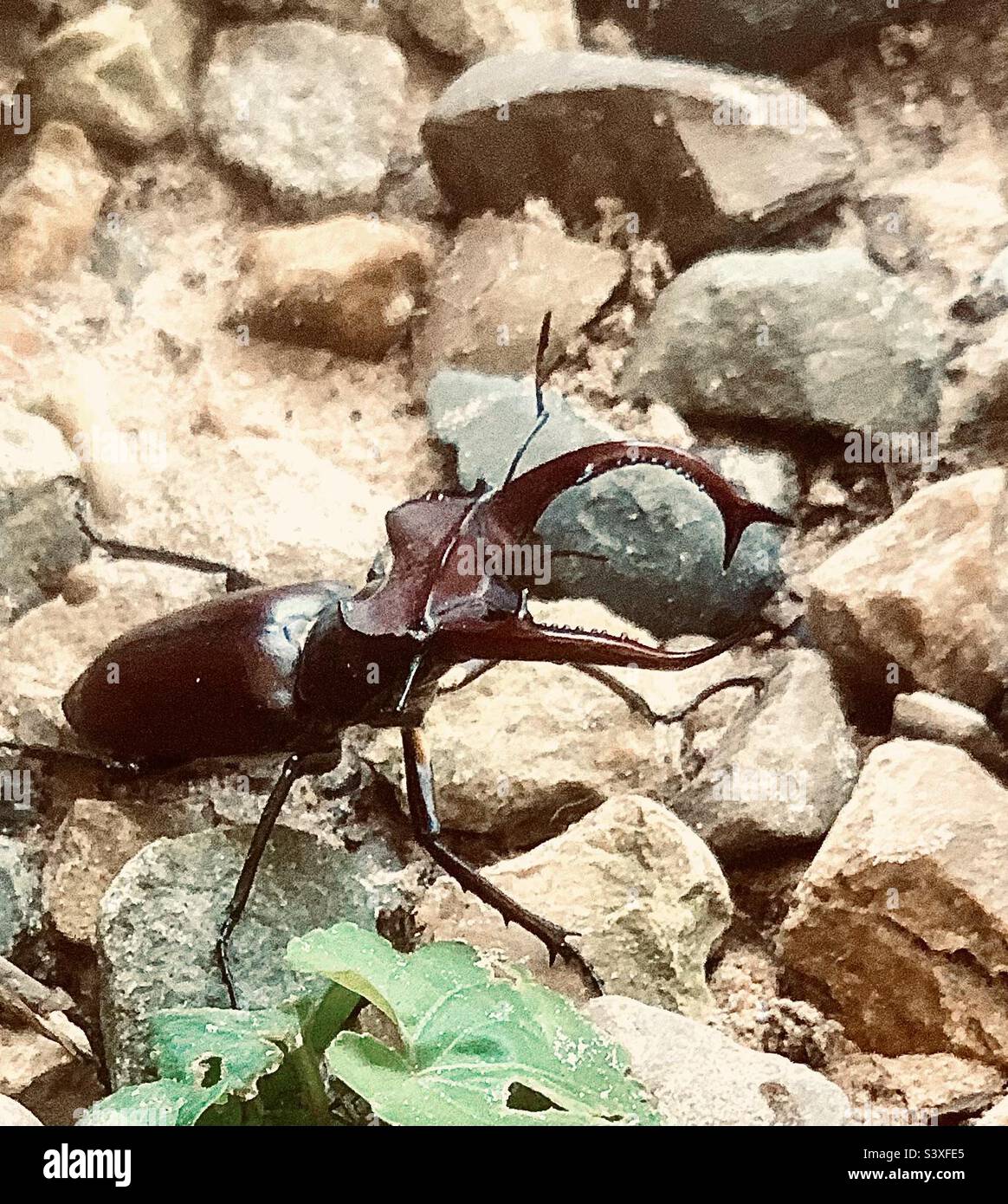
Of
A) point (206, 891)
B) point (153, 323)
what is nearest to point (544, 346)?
point (153, 323)

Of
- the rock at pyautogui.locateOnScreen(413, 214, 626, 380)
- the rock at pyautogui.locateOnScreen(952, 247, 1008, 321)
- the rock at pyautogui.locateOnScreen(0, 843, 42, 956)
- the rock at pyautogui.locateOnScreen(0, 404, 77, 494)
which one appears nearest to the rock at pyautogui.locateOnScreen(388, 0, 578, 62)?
the rock at pyautogui.locateOnScreen(413, 214, 626, 380)

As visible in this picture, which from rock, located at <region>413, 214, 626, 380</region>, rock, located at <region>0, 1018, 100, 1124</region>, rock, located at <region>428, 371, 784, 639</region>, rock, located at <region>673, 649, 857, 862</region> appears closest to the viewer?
rock, located at <region>0, 1018, 100, 1124</region>

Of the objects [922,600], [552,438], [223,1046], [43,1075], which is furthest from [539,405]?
[43,1075]

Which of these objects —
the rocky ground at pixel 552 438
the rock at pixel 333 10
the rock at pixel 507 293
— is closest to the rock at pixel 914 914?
the rocky ground at pixel 552 438

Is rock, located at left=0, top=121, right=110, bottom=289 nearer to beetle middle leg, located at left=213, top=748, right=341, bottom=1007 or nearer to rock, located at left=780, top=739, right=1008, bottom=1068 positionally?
beetle middle leg, located at left=213, top=748, right=341, bottom=1007

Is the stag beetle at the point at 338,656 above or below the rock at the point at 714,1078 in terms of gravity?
above

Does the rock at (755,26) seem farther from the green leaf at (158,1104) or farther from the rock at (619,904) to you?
the green leaf at (158,1104)

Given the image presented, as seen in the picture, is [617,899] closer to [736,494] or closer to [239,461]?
[736,494]
